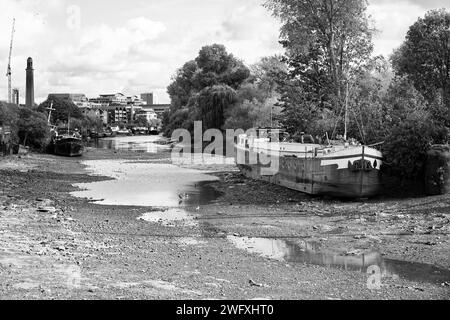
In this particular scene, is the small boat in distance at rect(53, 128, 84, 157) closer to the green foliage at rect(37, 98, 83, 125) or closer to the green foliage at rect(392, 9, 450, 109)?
the green foliage at rect(392, 9, 450, 109)

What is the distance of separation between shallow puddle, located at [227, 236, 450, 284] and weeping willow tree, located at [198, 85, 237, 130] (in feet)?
175

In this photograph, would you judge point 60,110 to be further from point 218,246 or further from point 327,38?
point 218,246

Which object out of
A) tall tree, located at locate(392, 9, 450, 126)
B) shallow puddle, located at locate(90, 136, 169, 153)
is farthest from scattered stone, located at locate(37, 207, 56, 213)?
shallow puddle, located at locate(90, 136, 169, 153)

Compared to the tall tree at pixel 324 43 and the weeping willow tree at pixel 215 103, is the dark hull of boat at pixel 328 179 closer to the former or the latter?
the tall tree at pixel 324 43

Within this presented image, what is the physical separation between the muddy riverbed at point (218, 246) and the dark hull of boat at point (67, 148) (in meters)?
34.9

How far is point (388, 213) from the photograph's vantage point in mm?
21609

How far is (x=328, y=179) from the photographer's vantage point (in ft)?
88.6

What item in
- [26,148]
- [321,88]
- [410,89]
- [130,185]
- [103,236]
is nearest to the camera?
[103,236]

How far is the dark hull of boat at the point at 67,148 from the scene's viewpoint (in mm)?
64625

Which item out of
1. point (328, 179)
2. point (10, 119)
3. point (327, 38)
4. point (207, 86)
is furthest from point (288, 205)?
point (207, 86)

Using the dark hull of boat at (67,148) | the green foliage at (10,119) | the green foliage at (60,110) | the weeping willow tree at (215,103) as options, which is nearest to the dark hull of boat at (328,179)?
the green foliage at (10,119)
